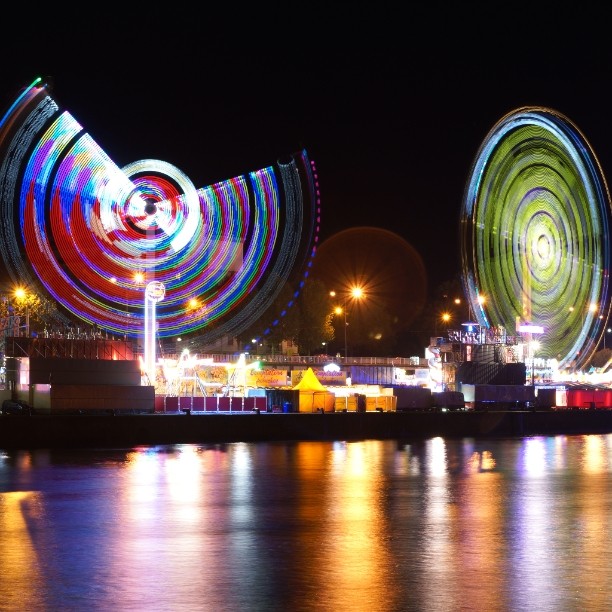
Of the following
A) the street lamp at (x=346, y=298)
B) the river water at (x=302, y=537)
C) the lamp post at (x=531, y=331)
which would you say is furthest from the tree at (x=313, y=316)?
the river water at (x=302, y=537)

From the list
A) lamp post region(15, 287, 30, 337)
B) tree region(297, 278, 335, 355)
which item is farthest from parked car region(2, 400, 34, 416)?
tree region(297, 278, 335, 355)

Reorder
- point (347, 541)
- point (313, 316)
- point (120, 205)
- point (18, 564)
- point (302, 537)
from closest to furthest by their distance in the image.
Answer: point (18, 564)
point (347, 541)
point (302, 537)
point (120, 205)
point (313, 316)

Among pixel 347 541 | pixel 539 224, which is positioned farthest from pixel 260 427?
pixel 347 541

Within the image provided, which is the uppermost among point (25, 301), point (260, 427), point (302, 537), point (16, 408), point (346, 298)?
point (346, 298)

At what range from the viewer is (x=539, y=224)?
67875 mm

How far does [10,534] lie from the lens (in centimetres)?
1786

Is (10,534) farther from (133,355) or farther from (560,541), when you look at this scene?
(133,355)

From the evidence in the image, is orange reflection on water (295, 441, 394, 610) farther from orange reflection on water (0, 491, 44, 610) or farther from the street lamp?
the street lamp

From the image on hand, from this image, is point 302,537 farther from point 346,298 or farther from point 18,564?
point 346,298

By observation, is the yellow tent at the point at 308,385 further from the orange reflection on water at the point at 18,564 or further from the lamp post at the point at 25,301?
the orange reflection on water at the point at 18,564

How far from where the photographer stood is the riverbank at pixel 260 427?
43469mm

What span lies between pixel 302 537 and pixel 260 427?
32621 mm

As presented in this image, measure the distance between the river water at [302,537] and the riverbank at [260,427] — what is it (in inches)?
381

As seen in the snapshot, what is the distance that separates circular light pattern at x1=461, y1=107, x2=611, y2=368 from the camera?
6334 centimetres
